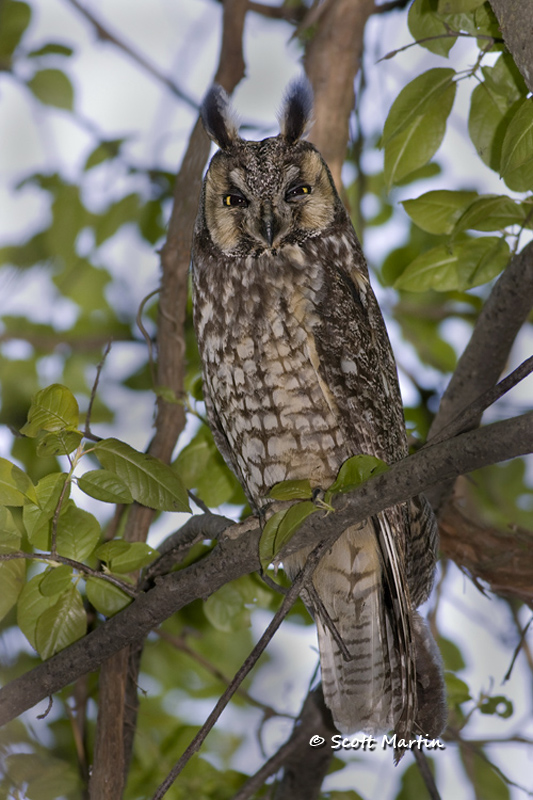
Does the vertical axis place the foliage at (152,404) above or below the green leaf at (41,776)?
above

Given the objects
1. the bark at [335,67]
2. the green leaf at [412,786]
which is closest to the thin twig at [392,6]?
the bark at [335,67]

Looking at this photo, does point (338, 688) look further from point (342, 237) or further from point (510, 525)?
point (342, 237)

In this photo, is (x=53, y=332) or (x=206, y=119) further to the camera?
(x=53, y=332)

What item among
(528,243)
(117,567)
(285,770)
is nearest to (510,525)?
(528,243)

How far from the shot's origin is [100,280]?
306 cm

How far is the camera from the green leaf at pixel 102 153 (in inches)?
98.0

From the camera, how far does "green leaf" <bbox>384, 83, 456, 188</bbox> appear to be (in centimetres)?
162

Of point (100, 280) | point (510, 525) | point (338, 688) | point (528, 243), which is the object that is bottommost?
point (338, 688)

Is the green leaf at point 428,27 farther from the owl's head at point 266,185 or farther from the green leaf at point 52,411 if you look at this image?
the green leaf at point 52,411

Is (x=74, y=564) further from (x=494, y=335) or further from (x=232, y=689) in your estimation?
(x=494, y=335)

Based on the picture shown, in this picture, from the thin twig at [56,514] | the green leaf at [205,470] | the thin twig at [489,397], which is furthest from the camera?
the green leaf at [205,470]

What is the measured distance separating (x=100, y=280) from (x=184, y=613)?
137 centimetres

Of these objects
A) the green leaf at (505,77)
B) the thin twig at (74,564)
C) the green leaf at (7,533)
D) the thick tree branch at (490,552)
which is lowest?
the thin twig at (74,564)

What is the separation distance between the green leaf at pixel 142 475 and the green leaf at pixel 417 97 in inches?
31.1
